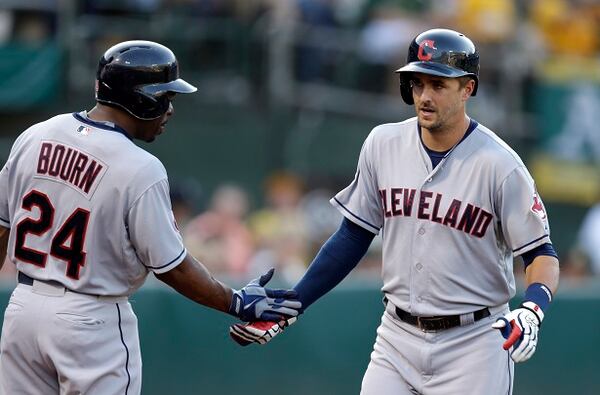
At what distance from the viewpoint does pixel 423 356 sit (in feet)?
16.3

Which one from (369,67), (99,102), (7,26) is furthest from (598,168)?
(99,102)

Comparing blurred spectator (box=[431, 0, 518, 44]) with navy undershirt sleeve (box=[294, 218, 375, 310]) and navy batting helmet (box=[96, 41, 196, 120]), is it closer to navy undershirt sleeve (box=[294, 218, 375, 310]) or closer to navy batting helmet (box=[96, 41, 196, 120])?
navy undershirt sleeve (box=[294, 218, 375, 310])

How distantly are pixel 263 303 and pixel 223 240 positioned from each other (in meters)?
4.53

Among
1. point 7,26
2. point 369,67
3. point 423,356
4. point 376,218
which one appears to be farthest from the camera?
point 369,67

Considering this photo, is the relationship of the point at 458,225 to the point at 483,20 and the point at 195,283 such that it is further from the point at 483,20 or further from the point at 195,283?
the point at 483,20

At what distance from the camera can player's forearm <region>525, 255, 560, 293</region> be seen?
4844 millimetres

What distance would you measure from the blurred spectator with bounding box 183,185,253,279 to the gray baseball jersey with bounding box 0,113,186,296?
452 centimetres

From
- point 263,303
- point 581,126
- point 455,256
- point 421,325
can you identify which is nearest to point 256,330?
point 263,303

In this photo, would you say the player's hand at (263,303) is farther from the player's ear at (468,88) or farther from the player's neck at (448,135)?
the player's ear at (468,88)

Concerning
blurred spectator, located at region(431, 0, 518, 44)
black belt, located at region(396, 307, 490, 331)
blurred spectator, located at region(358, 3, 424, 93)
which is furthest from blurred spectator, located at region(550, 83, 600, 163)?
black belt, located at region(396, 307, 490, 331)

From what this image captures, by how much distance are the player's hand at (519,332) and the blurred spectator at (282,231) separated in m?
4.30

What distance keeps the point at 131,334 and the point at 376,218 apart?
47.9 inches

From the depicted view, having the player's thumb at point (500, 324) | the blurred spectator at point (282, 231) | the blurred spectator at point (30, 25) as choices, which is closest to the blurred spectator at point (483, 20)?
the blurred spectator at point (282, 231)

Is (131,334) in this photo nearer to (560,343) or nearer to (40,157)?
(40,157)
